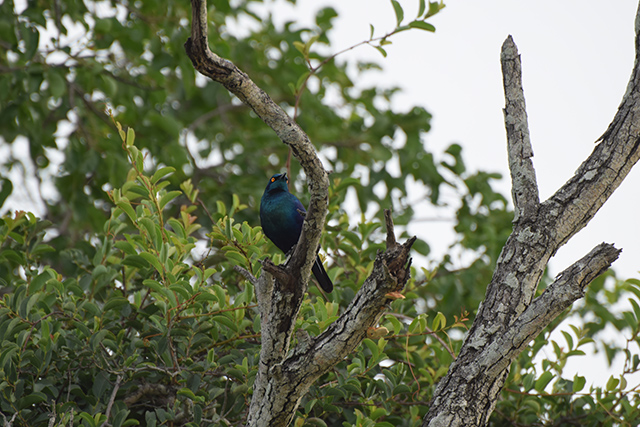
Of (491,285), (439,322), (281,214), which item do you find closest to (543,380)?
(439,322)

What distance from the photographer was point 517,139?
9.02 feet

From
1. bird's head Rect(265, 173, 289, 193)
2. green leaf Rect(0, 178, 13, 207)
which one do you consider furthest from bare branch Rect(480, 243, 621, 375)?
green leaf Rect(0, 178, 13, 207)

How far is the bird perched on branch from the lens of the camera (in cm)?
397

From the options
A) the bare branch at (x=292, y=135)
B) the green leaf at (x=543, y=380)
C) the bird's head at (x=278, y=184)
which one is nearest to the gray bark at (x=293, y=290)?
the bare branch at (x=292, y=135)

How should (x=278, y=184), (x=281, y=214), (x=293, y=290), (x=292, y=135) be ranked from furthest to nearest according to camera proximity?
(x=278, y=184) → (x=281, y=214) → (x=293, y=290) → (x=292, y=135)

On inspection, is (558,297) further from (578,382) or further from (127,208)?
(127,208)

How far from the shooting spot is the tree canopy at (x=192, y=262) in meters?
2.78

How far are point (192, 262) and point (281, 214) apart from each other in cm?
65

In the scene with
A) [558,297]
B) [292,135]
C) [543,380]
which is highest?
[543,380]

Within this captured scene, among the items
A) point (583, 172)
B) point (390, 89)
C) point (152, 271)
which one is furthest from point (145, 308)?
point (390, 89)

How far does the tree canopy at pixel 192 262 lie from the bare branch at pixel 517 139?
1.37 feet

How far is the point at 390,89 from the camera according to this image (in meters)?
7.56

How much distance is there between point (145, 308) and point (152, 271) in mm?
215

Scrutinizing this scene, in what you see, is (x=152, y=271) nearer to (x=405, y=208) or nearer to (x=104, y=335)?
(x=104, y=335)
